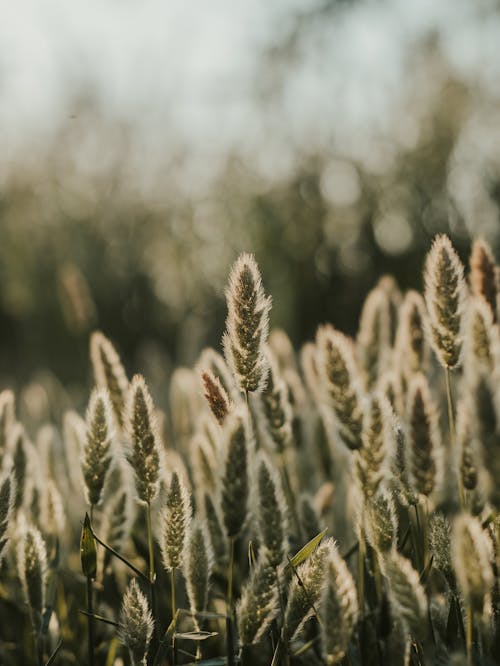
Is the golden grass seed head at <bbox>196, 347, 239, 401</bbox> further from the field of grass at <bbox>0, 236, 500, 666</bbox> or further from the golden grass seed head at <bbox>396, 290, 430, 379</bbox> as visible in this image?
the golden grass seed head at <bbox>396, 290, 430, 379</bbox>

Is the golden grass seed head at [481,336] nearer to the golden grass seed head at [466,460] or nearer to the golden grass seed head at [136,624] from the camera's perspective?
the golden grass seed head at [466,460]

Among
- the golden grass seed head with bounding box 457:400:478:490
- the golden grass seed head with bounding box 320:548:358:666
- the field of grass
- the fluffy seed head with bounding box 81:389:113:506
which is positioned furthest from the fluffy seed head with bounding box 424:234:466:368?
the fluffy seed head with bounding box 81:389:113:506

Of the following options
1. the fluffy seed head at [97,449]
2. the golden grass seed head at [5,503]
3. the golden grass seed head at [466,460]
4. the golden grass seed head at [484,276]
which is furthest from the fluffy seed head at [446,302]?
the golden grass seed head at [5,503]

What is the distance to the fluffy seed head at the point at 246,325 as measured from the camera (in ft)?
4.30

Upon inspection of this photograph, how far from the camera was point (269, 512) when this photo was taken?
1.19 m

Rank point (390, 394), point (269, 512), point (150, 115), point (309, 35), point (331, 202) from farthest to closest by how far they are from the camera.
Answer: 1. point (150, 115)
2. point (331, 202)
3. point (309, 35)
4. point (390, 394)
5. point (269, 512)

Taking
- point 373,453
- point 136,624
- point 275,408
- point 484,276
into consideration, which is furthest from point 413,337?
point 136,624

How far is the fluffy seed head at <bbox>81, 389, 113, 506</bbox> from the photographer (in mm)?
1343

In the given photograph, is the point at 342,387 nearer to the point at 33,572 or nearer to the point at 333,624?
the point at 333,624

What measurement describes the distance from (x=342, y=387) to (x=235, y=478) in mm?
323

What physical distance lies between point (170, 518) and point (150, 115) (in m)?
18.7

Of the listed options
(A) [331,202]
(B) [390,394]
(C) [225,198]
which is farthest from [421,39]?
(B) [390,394]

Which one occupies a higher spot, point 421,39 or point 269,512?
point 421,39

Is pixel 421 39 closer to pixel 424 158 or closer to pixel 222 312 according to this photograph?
pixel 424 158
